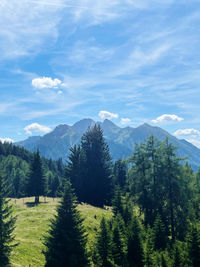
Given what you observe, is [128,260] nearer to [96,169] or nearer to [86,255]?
[86,255]

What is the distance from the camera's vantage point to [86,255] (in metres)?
23.2

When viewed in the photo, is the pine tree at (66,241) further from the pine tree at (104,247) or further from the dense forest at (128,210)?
the pine tree at (104,247)

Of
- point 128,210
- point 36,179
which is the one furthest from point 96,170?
point 128,210

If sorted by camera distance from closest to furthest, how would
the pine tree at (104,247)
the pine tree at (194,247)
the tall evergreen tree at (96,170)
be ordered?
the pine tree at (104,247), the pine tree at (194,247), the tall evergreen tree at (96,170)

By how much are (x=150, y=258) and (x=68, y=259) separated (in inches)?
343

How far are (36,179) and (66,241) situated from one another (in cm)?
3844

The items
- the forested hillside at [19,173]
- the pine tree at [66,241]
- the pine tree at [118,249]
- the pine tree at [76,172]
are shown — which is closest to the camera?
the pine tree at [66,241]

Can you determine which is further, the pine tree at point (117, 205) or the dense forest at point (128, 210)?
the pine tree at point (117, 205)

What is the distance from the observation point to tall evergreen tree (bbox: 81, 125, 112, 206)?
5841 centimetres

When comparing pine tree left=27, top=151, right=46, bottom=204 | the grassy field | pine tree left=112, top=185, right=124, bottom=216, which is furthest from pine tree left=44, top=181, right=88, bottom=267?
pine tree left=27, top=151, right=46, bottom=204

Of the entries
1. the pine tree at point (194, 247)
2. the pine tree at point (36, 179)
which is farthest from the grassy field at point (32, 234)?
the pine tree at point (194, 247)

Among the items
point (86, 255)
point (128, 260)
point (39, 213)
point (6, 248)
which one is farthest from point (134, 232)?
point (39, 213)

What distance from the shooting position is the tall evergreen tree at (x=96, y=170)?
58406mm

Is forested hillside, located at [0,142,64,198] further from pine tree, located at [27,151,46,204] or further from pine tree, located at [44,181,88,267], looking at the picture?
pine tree, located at [44,181,88,267]
